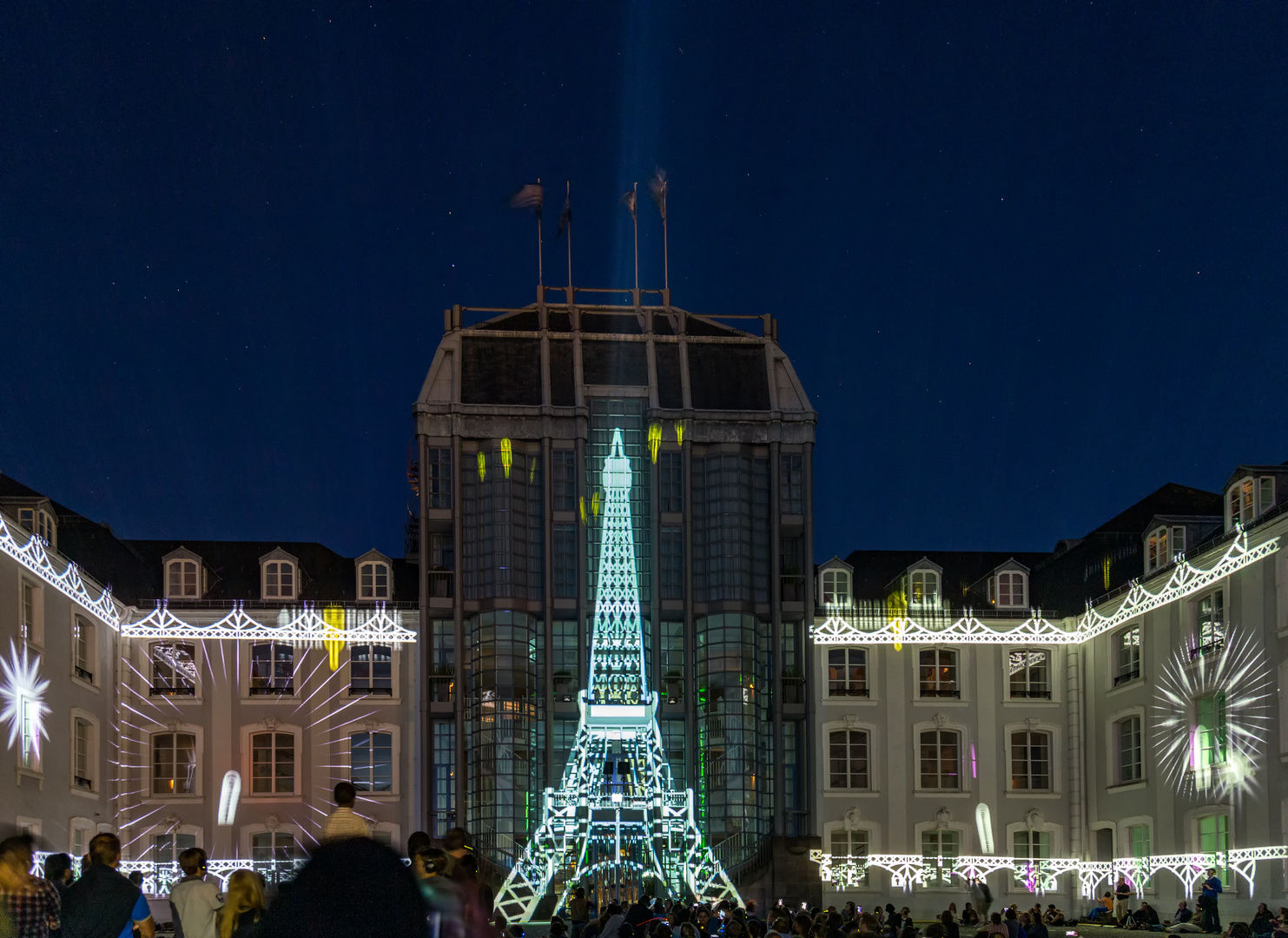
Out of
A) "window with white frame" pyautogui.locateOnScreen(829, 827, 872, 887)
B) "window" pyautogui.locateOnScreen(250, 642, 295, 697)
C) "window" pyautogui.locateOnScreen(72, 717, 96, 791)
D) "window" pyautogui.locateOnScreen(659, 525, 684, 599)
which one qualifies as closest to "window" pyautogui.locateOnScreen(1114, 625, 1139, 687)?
"window with white frame" pyautogui.locateOnScreen(829, 827, 872, 887)

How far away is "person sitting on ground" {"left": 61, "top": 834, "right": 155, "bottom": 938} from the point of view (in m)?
10.2

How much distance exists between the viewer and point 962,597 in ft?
164

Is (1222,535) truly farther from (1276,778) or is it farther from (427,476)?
(427,476)

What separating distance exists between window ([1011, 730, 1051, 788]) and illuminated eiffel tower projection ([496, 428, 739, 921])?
9.81 m

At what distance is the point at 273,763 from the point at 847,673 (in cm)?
1571

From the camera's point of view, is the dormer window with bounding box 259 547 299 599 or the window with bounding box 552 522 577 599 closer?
the window with bounding box 552 522 577 599

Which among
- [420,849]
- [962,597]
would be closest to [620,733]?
[962,597]

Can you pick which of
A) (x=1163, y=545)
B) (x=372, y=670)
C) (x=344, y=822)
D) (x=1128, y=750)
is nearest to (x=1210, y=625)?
(x=1163, y=545)

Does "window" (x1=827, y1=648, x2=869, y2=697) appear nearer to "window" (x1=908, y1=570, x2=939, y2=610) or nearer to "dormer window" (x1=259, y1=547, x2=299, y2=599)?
"window" (x1=908, y1=570, x2=939, y2=610)

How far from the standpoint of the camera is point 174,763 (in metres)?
46.0

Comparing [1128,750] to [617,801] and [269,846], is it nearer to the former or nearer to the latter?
[617,801]

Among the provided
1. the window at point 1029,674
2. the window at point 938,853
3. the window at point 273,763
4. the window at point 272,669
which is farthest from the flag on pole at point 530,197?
the window at point 938,853

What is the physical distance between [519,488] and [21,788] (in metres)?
15.4

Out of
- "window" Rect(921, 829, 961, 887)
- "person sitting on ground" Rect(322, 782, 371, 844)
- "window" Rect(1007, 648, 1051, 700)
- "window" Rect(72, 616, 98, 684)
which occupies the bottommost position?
"window" Rect(921, 829, 961, 887)
